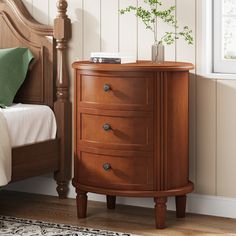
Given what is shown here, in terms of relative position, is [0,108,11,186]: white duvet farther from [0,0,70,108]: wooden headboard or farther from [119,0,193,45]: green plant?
[119,0,193,45]: green plant

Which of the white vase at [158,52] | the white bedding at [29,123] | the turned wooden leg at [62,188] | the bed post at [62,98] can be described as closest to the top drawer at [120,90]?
the white vase at [158,52]

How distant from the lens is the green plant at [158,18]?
3.90 meters

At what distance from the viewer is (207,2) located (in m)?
3.85

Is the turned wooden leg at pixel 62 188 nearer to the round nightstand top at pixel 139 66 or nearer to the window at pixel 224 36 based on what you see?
the round nightstand top at pixel 139 66

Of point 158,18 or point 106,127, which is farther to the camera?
point 158,18

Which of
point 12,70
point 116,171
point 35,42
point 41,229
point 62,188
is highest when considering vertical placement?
point 35,42

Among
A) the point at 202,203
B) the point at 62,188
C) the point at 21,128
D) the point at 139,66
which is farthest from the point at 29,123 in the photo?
the point at 202,203

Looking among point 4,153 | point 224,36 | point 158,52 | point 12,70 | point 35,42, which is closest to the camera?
point 4,153

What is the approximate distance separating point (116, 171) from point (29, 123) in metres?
0.63

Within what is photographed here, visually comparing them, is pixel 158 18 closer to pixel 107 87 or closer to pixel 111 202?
pixel 107 87

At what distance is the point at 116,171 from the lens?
370cm

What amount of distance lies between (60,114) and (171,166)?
892 mm

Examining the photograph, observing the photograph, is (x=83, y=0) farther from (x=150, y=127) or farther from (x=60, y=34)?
(x=150, y=127)

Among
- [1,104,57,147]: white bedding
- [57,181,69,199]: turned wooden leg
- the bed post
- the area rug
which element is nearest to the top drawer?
[1,104,57,147]: white bedding
